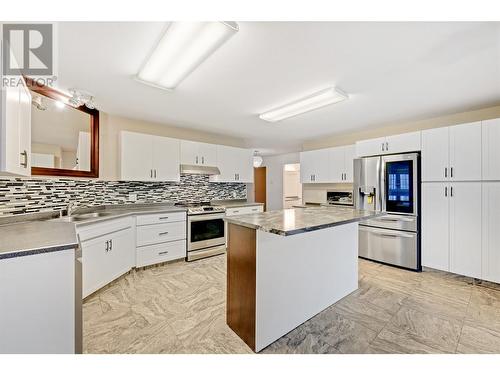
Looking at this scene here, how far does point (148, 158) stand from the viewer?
353 cm

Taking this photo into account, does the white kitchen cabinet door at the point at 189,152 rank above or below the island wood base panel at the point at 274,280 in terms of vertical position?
above

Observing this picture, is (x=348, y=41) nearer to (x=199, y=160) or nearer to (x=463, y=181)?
(x=463, y=181)

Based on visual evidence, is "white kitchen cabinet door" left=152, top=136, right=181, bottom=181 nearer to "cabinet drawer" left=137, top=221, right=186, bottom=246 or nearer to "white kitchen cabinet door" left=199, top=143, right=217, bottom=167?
"white kitchen cabinet door" left=199, top=143, right=217, bottom=167

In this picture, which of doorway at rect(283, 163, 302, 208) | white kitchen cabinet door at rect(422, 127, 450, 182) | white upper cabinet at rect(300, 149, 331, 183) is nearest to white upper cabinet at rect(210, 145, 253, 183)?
white upper cabinet at rect(300, 149, 331, 183)

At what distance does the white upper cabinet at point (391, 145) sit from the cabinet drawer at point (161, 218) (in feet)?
10.4

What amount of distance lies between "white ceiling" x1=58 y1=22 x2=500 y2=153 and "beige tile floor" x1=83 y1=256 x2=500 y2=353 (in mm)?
2263

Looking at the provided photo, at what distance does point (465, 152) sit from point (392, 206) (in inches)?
42.9

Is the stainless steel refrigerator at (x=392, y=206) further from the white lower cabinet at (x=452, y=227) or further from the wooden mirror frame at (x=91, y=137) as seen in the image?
the wooden mirror frame at (x=91, y=137)

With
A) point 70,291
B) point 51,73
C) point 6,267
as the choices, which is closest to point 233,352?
point 70,291

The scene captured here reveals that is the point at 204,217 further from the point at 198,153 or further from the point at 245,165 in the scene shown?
the point at 245,165

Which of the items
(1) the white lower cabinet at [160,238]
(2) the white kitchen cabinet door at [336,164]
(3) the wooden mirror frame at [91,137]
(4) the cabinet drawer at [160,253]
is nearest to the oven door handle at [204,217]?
(1) the white lower cabinet at [160,238]

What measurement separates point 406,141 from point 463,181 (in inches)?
34.2

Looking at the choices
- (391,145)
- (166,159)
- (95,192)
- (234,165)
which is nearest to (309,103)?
(391,145)

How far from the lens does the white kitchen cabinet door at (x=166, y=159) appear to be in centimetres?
361
